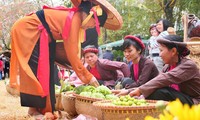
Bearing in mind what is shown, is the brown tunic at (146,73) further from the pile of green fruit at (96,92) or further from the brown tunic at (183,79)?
the brown tunic at (183,79)

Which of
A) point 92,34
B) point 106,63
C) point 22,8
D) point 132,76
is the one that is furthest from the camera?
point 22,8

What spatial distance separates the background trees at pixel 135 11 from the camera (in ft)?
41.3

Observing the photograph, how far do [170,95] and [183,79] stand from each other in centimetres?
16

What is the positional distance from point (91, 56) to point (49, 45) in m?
0.92

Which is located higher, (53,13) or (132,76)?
(53,13)

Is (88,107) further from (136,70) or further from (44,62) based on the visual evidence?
(136,70)

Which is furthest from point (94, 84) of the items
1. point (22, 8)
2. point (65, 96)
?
point (22, 8)

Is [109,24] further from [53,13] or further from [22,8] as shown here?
[22,8]

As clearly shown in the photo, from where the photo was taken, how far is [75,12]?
356cm

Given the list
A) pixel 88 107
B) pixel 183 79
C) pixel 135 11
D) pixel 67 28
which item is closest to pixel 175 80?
pixel 183 79

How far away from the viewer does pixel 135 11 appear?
18.3 meters

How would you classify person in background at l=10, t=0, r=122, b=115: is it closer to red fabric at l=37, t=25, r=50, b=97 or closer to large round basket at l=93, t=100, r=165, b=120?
red fabric at l=37, t=25, r=50, b=97

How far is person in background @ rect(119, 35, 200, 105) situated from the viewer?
2750 millimetres

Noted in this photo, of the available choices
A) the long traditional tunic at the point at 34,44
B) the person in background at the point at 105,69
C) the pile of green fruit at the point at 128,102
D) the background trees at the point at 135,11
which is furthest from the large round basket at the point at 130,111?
the background trees at the point at 135,11
